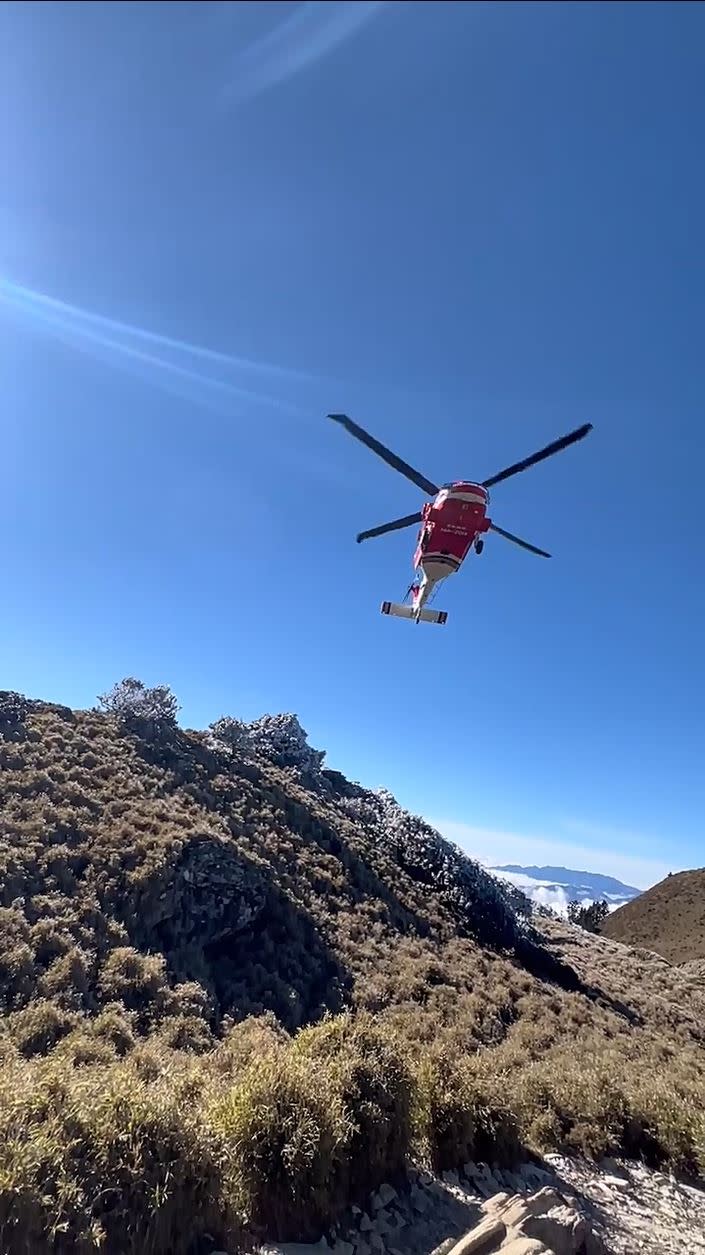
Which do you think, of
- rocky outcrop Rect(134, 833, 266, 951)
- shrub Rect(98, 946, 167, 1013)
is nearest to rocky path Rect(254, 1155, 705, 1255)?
shrub Rect(98, 946, 167, 1013)

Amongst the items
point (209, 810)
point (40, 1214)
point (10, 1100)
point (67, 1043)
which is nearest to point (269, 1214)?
point (40, 1214)

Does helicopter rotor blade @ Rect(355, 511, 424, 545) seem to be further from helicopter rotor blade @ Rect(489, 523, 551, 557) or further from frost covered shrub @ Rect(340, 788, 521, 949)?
frost covered shrub @ Rect(340, 788, 521, 949)

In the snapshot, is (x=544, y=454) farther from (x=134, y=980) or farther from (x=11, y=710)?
(x=11, y=710)

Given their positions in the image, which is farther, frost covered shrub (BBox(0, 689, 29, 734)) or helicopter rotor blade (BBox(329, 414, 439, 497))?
frost covered shrub (BBox(0, 689, 29, 734))

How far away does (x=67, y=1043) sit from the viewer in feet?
40.2

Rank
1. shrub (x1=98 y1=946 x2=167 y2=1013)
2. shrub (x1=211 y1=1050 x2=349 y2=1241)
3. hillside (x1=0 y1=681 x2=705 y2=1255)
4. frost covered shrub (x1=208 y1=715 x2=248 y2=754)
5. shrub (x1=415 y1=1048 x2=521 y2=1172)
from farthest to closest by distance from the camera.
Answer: frost covered shrub (x1=208 y1=715 x2=248 y2=754) < shrub (x1=98 y1=946 x2=167 y2=1013) < shrub (x1=415 y1=1048 x2=521 y2=1172) < shrub (x1=211 y1=1050 x2=349 y2=1241) < hillside (x1=0 y1=681 x2=705 y2=1255)

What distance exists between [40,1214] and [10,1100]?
1.00 meters

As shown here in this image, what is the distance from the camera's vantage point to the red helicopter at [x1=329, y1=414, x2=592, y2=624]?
18763 millimetres

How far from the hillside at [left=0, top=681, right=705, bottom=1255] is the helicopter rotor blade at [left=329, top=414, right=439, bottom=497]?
15282 millimetres

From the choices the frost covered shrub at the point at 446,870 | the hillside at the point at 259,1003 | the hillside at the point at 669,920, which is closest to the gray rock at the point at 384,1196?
the hillside at the point at 259,1003

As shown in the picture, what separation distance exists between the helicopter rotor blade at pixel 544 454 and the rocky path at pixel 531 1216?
16.0 metres

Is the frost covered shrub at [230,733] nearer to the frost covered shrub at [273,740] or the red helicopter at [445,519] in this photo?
the frost covered shrub at [273,740]

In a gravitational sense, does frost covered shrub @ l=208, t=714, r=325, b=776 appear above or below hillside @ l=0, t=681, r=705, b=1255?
above

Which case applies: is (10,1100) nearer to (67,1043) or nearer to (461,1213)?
(461,1213)
